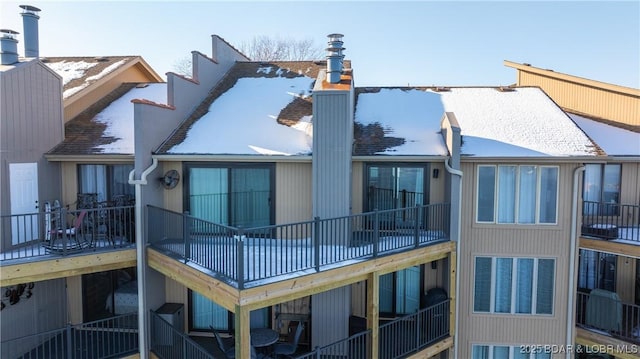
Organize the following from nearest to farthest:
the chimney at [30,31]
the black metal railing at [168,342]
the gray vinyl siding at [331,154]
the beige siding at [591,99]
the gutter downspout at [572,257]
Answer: the black metal railing at [168,342] < the gray vinyl siding at [331,154] < the gutter downspout at [572,257] < the chimney at [30,31] < the beige siding at [591,99]

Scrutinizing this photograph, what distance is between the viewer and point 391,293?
34.9 feet

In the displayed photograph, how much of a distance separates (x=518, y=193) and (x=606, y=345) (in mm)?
4387

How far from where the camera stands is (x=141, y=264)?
9.05 m

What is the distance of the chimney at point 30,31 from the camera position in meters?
11.5

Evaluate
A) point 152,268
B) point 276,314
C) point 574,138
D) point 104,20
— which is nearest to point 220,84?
point 104,20

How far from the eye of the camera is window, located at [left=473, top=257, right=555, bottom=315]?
9.88m

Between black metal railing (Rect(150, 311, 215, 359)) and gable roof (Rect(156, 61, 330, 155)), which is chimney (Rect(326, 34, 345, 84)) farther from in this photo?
black metal railing (Rect(150, 311, 215, 359))

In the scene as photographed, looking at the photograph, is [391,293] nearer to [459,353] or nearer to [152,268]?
[459,353]

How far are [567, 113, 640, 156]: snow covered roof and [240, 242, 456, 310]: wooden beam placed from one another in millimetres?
5807

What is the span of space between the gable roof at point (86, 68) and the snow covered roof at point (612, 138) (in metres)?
15.0

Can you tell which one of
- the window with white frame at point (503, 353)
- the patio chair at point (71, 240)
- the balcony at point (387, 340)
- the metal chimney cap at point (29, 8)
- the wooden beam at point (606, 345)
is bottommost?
the window with white frame at point (503, 353)

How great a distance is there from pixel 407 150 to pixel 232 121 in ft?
15.3

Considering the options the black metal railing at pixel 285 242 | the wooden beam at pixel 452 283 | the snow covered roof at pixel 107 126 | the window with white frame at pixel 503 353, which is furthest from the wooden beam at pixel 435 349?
the snow covered roof at pixel 107 126

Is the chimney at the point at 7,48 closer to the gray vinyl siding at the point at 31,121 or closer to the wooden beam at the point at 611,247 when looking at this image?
the gray vinyl siding at the point at 31,121
